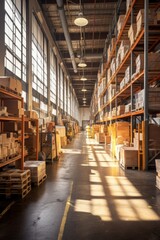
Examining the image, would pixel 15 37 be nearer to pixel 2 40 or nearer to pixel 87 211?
pixel 2 40

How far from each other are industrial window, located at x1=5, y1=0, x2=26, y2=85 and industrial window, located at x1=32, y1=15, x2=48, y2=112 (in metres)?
2.21

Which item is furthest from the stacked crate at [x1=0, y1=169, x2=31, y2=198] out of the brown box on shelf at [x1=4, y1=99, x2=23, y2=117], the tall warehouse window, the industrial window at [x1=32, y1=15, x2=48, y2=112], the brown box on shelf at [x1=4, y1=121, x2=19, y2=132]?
the industrial window at [x1=32, y1=15, x2=48, y2=112]

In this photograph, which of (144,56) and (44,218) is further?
(144,56)

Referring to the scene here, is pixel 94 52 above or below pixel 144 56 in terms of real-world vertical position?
above

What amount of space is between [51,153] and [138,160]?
3.94 metres

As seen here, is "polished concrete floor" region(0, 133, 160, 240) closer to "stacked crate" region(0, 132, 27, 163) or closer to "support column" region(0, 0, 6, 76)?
"stacked crate" region(0, 132, 27, 163)

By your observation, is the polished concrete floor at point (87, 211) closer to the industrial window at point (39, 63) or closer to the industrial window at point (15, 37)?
the industrial window at point (15, 37)

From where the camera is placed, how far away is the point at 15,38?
1110 cm

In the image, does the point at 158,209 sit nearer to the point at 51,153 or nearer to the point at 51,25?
the point at 51,153

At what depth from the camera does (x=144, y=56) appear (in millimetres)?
8062

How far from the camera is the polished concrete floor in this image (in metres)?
3.39

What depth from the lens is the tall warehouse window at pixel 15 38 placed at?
10.1 metres

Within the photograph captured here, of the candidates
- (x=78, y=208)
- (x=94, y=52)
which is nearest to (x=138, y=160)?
(x=78, y=208)

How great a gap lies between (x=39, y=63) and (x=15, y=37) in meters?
5.47
